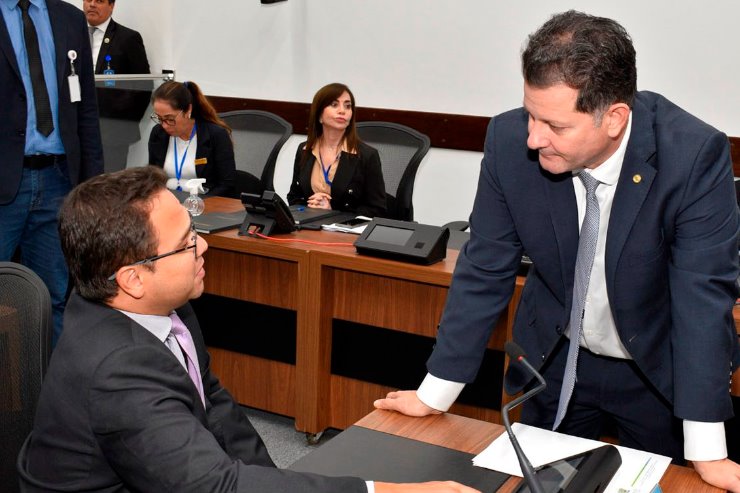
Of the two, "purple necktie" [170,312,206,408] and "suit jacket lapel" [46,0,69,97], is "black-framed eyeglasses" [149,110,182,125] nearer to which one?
"suit jacket lapel" [46,0,69,97]

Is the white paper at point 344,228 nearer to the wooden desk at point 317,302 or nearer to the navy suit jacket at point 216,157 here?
the wooden desk at point 317,302

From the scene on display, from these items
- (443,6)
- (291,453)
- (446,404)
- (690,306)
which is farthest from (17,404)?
(443,6)

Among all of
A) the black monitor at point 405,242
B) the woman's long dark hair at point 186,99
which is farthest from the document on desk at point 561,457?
the woman's long dark hair at point 186,99

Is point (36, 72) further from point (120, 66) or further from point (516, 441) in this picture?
point (120, 66)

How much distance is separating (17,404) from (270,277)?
173cm

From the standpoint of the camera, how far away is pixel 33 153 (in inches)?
127

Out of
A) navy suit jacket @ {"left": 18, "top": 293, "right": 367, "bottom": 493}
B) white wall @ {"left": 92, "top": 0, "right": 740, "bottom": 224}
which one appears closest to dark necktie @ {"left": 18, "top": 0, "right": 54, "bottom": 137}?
navy suit jacket @ {"left": 18, "top": 293, "right": 367, "bottom": 493}

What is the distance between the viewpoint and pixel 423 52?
5.45m

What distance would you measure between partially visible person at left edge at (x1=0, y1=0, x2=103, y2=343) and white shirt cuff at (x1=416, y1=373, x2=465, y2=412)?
1949 mm

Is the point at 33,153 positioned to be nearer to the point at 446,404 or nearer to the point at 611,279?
the point at 446,404

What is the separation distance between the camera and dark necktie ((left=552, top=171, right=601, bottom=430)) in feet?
5.51

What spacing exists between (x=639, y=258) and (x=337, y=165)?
2777 millimetres

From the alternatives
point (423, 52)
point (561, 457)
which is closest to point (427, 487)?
point (561, 457)

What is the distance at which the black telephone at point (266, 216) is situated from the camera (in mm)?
3285
